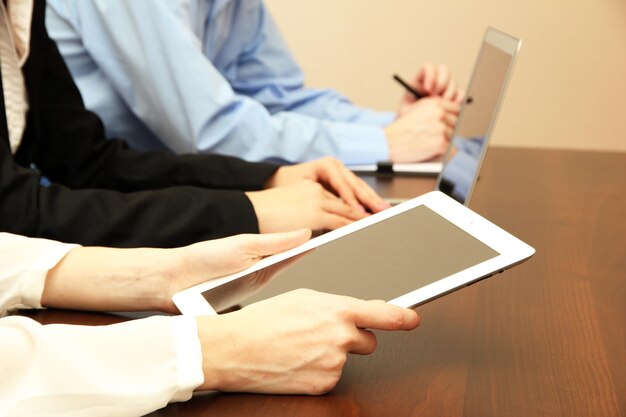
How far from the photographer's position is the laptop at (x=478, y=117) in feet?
3.91

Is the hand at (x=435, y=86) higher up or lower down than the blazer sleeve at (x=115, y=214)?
higher up

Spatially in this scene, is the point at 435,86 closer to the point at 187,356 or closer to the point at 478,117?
the point at 478,117

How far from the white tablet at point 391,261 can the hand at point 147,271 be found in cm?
1

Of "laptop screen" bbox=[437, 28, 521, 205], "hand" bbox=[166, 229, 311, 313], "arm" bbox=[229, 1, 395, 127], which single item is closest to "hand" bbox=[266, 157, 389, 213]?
"laptop screen" bbox=[437, 28, 521, 205]

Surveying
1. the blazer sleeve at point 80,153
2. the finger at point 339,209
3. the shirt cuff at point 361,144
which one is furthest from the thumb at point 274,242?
the shirt cuff at point 361,144

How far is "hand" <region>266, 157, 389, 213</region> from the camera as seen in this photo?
1.23 m

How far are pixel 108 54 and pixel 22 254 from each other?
Result: 71 centimetres

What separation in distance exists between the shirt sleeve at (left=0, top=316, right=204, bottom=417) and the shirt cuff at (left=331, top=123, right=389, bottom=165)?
0.85 m

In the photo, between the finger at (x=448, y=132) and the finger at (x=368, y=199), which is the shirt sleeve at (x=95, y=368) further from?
the finger at (x=448, y=132)

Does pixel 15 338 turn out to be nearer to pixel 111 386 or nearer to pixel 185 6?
pixel 111 386

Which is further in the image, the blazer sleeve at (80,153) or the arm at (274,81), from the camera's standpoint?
the arm at (274,81)

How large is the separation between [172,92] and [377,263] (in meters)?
0.78

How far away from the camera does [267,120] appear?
61.7 inches

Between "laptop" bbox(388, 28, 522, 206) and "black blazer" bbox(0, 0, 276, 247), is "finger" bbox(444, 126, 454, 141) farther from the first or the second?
"black blazer" bbox(0, 0, 276, 247)
